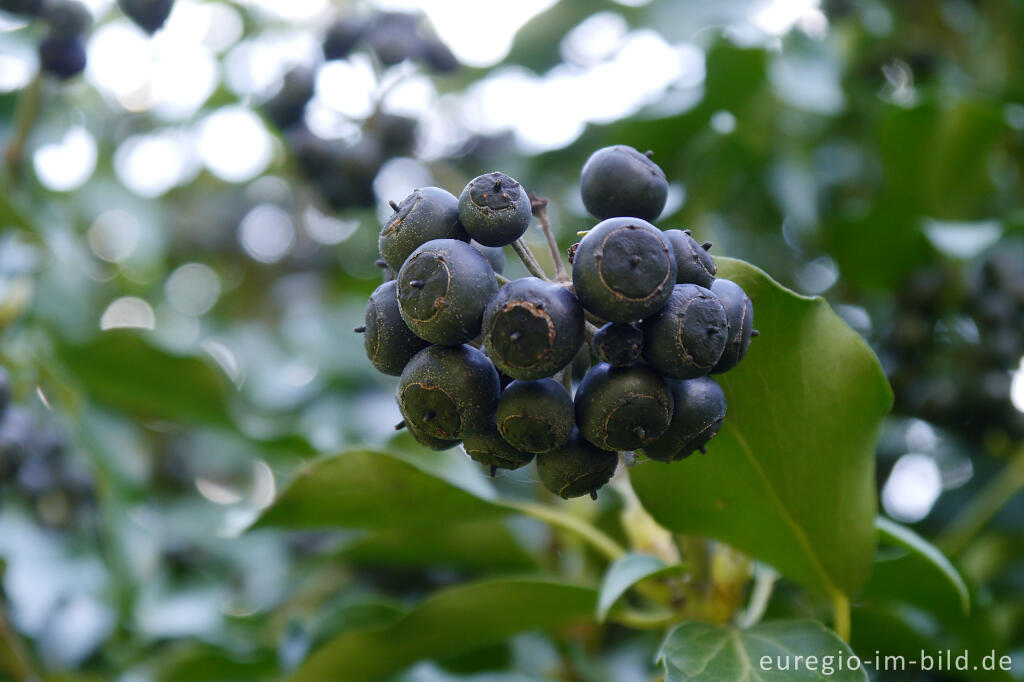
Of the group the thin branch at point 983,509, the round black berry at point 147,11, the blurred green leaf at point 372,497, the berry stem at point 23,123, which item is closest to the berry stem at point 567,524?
the blurred green leaf at point 372,497

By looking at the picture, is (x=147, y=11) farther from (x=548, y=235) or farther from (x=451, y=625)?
(x=451, y=625)

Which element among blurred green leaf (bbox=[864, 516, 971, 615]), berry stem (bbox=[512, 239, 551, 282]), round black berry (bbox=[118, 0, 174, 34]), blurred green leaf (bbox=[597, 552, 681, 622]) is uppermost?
berry stem (bbox=[512, 239, 551, 282])

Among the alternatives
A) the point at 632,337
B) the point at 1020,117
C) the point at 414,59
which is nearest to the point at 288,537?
the point at 414,59

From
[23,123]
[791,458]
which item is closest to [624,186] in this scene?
[791,458]

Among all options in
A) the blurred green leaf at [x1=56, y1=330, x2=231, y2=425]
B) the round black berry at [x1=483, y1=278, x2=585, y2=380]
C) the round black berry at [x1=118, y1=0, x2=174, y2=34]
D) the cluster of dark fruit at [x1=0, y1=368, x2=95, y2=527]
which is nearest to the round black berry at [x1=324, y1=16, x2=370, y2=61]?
the round black berry at [x1=118, y1=0, x2=174, y2=34]

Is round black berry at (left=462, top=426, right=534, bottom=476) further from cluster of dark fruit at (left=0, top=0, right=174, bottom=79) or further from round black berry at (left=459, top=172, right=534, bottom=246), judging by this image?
cluster of dark fruit at (left=0, top=0, right=174, bottom=79)

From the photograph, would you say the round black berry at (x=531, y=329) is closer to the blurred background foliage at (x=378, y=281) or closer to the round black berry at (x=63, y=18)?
the blurred background foliage at (x=378, y=281)
